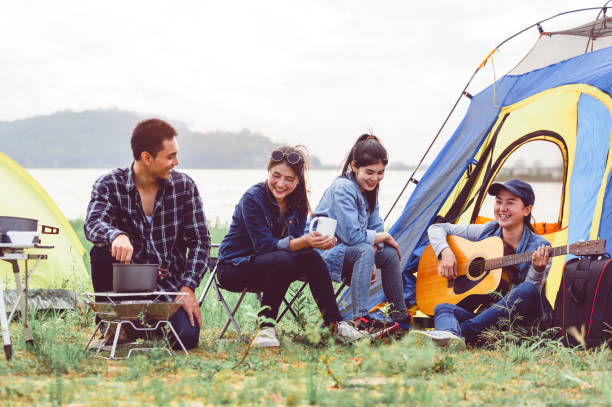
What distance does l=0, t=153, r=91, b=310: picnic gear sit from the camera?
4637mm

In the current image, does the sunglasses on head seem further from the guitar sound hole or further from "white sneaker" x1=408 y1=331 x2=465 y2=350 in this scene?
the guitar sound hole

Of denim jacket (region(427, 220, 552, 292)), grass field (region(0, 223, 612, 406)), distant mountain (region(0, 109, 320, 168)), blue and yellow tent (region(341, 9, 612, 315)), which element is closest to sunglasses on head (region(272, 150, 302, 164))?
grass field (region(0, 223, 612, 406))

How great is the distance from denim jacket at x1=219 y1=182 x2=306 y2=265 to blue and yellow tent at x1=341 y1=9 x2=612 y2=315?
3.76 ft

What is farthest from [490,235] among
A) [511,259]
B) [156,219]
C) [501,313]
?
[156,219]

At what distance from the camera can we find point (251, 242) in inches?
141

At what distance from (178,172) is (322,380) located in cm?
159

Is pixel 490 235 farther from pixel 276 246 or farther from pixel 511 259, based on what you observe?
pixel 276 246

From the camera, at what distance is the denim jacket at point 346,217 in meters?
3.68

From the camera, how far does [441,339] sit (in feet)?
10.8

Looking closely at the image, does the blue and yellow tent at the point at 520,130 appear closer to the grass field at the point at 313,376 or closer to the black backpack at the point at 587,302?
the black backpack at the point at 587,302

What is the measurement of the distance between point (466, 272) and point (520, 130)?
1197mm

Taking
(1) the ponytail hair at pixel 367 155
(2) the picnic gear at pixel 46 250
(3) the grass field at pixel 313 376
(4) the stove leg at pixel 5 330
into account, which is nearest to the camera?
(3) the grass field at pixel 313 376

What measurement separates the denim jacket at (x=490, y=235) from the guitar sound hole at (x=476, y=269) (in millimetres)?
199

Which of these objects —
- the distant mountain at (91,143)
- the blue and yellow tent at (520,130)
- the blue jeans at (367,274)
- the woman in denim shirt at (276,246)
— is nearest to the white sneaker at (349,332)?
the woman in denim shirt at (276,246)
